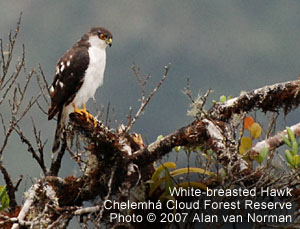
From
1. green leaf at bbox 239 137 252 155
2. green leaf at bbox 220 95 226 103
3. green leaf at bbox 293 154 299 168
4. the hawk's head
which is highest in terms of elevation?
the hawk's head

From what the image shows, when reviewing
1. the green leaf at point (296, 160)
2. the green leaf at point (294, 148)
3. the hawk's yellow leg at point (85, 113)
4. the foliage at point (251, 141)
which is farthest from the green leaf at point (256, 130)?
the hawk's yellow leg at point (85, 113)

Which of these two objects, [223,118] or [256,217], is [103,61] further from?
[256,217]

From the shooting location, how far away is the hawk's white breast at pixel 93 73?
622 cm

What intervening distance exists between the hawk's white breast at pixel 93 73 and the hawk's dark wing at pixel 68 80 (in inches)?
2.3

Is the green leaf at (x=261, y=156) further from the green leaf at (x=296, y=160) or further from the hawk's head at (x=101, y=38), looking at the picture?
the hawk's head at (x=101, y=38)

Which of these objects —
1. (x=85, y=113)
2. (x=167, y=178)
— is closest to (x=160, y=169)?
(x=167, y=178)

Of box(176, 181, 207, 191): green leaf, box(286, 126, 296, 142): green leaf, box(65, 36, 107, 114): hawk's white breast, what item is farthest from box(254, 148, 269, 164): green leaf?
box(65, 36, 107, 114): hawk's white breast

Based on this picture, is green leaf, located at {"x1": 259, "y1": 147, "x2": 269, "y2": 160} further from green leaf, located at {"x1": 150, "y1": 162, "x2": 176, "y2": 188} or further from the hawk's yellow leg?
the hawk's yellow leg

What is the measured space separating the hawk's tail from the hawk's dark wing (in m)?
0.09

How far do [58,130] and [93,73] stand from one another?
2.64ft

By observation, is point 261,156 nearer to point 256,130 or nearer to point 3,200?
point 256,130

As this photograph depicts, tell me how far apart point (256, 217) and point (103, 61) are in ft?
9.36

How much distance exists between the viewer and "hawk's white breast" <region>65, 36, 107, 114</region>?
6.22 m

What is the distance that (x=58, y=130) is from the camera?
20.8 ft
